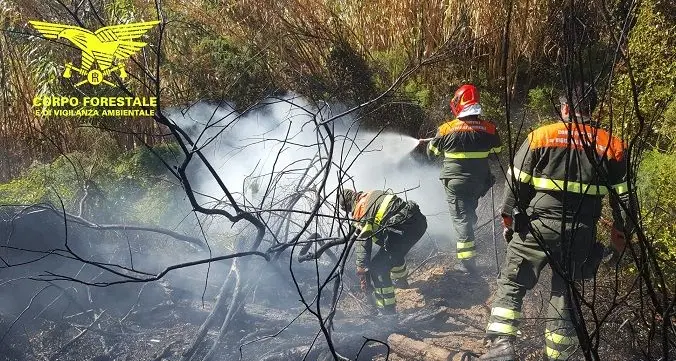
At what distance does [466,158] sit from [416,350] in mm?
2210

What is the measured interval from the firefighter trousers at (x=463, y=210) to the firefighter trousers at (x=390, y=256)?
0.61 meters

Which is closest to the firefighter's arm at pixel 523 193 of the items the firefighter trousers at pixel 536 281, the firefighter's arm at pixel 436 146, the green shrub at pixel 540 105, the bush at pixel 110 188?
the firefighter trousers at pixel 536 281

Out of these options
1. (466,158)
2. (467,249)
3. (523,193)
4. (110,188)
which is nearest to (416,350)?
(523,193)

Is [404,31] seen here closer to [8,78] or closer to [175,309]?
[175,309]

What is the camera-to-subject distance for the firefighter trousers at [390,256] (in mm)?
4910

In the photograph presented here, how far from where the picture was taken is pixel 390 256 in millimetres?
5086

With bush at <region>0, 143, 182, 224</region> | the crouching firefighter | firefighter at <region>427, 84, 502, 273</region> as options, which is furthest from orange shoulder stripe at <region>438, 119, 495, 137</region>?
bush at <region>0, 143, 182, 224</region>

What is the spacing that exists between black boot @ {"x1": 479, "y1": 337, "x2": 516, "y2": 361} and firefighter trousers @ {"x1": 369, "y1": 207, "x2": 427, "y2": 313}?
136 centimetres

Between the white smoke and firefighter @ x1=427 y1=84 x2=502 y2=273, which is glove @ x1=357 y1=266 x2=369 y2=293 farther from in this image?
the white smoke

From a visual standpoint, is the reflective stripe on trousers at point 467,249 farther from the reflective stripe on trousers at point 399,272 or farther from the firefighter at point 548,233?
the firefighter at point 548,233

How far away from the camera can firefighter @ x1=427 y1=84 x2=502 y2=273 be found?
17.9ft

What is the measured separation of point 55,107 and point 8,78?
133 centimetres

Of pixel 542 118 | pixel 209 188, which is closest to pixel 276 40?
pixel 209 188

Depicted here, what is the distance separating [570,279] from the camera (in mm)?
1249
